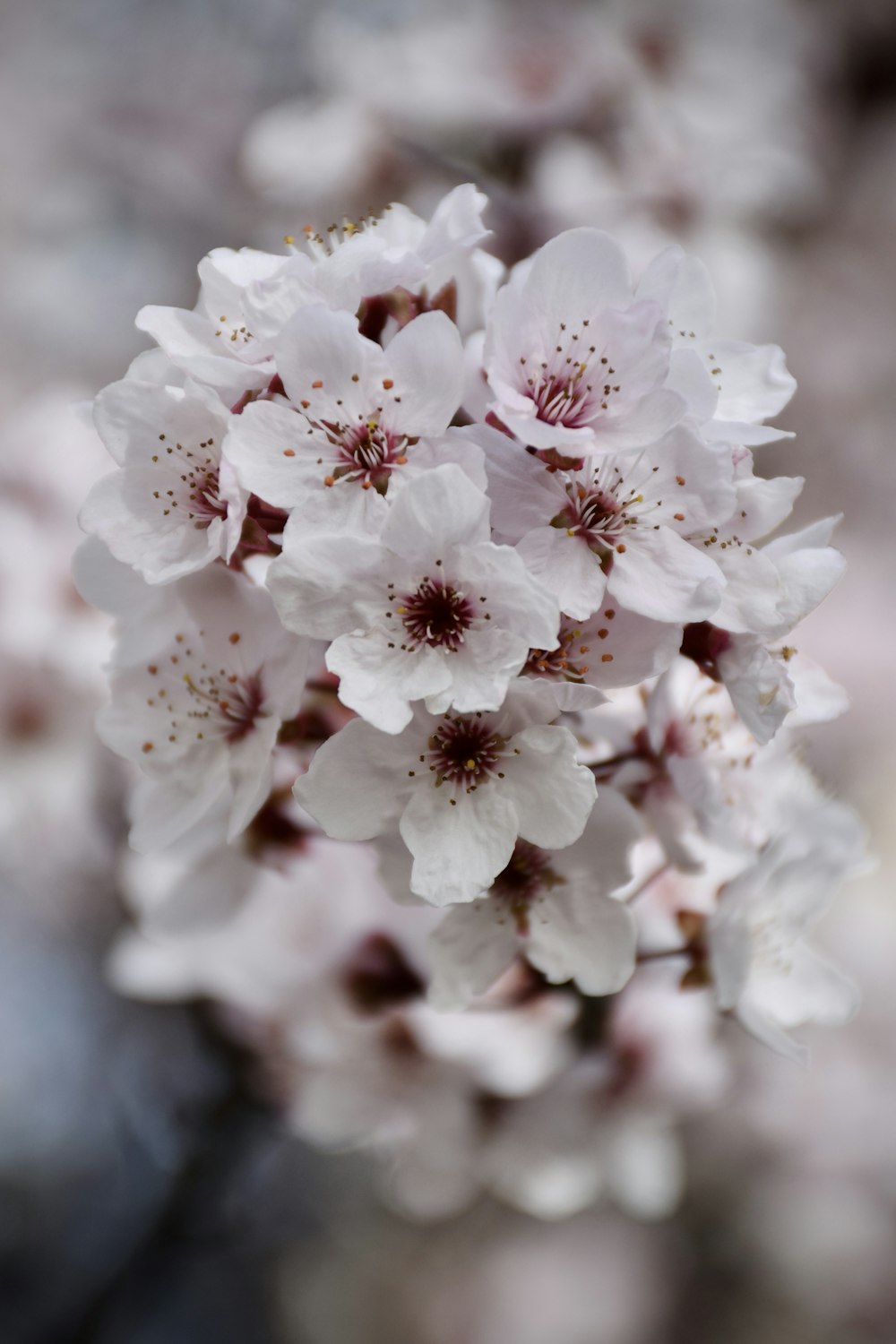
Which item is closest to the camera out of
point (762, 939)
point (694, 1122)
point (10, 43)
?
→ point (762, 939)

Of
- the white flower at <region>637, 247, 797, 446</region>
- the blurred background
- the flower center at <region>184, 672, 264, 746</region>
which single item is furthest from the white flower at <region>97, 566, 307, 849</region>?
the blurred background

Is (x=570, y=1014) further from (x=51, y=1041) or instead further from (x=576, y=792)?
(x=51, y=1041)

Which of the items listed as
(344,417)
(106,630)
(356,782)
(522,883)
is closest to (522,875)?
(522,883)

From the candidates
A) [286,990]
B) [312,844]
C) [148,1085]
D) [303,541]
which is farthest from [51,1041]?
[303,541]

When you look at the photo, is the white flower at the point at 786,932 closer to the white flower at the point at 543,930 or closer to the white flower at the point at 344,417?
the white flower at the point at 543,930

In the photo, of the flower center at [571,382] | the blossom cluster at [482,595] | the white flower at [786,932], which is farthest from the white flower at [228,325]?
the white flower at [786,932]
